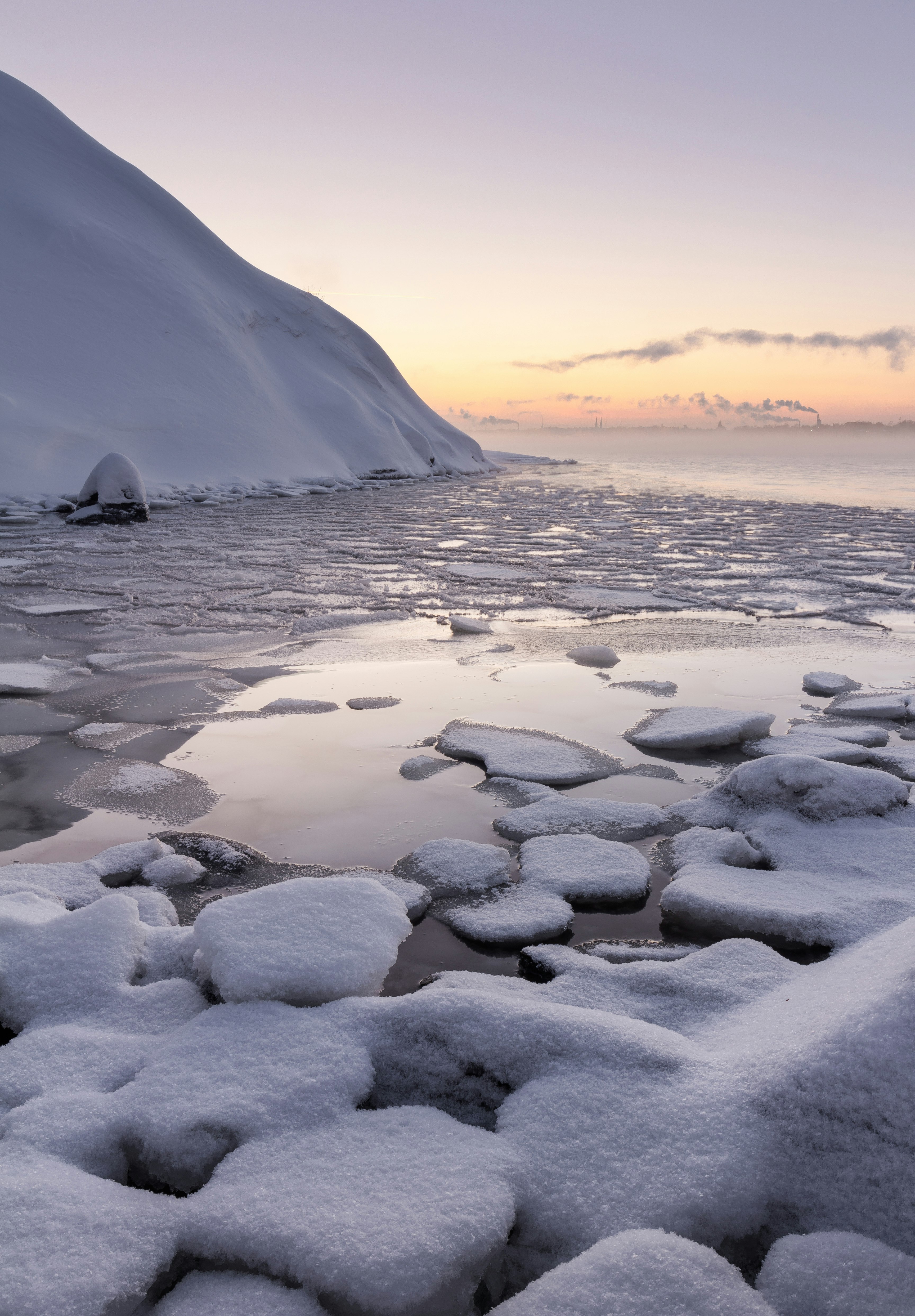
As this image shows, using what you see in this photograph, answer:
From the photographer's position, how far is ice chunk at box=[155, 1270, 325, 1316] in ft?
2.85

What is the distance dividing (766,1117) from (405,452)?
24.5 metres

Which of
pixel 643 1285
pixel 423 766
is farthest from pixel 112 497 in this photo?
pixel 643 1285

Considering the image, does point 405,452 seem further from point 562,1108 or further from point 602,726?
point 562,1108

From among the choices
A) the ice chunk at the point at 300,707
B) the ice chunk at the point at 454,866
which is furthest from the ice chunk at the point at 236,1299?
the ice chunk at the point at 300,707

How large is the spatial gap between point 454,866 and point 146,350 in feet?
64.5

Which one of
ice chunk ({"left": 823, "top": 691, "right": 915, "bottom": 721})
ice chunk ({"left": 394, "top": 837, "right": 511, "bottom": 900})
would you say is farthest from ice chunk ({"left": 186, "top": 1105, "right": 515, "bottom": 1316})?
ice chunk ({"left": 823, "top": 691, "right": 915, "bottom": 721})

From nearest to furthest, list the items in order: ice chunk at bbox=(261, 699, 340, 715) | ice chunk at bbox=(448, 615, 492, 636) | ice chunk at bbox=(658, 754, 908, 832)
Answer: ice chunk at bbox=(658, 754, 908, 832)
ice chunk at bbox=(261, 699, 340, 715)
ice chunk at bbox=(448, 615, 492, 636)

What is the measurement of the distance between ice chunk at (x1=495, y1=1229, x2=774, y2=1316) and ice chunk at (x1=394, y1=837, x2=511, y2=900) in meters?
0.94

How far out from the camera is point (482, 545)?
8.31 m

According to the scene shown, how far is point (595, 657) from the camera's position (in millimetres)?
3797

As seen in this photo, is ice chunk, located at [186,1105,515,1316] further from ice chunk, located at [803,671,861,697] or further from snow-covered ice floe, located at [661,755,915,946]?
ice chunk, located at [803,671,861,697]

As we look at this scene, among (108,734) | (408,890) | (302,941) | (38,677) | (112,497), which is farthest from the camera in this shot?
(112,497)

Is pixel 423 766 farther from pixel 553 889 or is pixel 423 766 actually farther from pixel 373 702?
pixel 553 889

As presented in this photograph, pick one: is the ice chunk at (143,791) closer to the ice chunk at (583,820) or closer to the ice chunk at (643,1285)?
the ice chunk at (583,820)
